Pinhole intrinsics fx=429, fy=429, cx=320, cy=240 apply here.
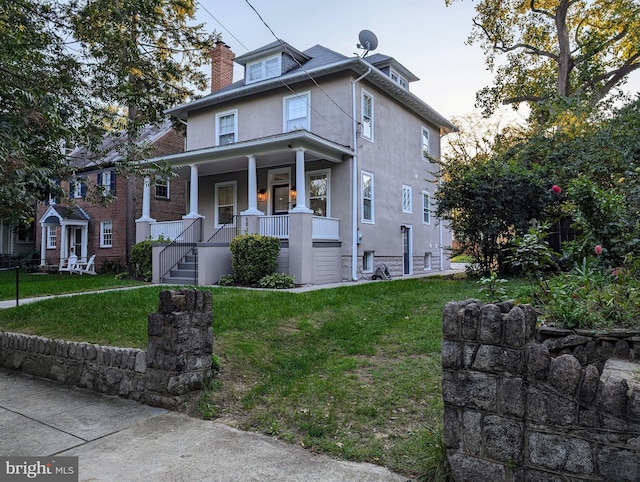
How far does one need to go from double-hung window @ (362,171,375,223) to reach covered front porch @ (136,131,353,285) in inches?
40.4

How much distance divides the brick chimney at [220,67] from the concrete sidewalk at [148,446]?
15.3 metres

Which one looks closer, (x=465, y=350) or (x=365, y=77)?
(x=465, y=350)

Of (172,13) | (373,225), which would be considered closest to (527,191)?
(373,225)

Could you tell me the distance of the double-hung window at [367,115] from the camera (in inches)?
533

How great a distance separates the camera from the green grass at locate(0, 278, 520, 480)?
3105 mm

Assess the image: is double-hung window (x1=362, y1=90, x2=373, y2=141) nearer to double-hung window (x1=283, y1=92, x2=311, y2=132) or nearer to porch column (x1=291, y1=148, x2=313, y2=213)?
double-hung window (x1=283, y1=92, x2=311, y2=132)

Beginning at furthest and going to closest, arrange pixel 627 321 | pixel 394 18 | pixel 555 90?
pixel 555 90
pixel 394 18
pixel 627 321

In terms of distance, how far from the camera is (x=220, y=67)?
17.3m

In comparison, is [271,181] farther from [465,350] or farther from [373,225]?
[465,350]

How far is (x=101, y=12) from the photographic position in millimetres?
7121

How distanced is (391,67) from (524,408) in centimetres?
1526

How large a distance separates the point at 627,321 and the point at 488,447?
2.37m

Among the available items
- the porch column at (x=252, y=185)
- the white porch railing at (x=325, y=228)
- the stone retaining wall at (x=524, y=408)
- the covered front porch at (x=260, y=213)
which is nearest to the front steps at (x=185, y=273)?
the covered front porch at (x=260, y=213)

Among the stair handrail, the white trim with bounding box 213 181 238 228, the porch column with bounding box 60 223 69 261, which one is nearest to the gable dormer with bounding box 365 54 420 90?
the white trim with bounding box 213 181 238 228
